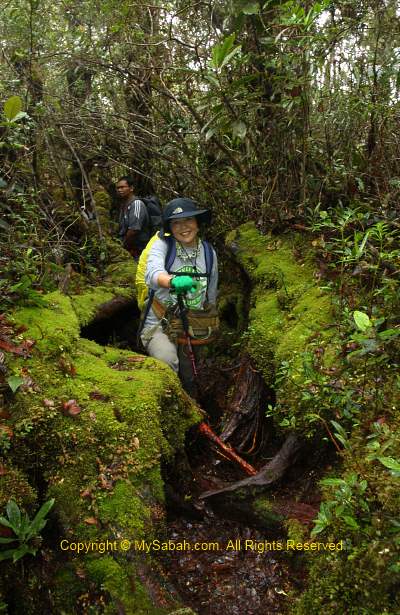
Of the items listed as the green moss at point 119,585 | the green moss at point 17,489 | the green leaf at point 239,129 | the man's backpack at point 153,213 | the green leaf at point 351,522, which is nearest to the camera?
the green leaf at point 351,522

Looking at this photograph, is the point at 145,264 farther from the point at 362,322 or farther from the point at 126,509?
the point at 362,322

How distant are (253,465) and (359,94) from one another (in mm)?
4264

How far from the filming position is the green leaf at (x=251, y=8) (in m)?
4.58

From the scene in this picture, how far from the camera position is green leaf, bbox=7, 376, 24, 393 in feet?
10.00

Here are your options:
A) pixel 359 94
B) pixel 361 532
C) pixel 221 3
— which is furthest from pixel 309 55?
pixel 361 532

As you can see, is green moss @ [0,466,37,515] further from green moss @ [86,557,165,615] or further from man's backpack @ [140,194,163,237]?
man's backpack @ [140,194,163,237]

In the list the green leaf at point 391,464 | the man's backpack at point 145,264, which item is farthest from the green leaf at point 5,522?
the man's backpack at point 145,264

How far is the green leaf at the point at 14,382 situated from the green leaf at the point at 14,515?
822 mm

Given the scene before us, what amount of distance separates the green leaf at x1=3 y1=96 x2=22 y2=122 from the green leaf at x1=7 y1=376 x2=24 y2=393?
2.46m

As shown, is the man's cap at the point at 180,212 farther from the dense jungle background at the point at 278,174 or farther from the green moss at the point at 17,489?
the green moss at the point at 17,489

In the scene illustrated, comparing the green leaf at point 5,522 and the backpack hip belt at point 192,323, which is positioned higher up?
the backpack hip belt at point 192,323

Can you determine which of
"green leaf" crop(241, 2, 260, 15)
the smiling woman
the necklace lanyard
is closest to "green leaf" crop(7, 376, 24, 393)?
the smiling woman

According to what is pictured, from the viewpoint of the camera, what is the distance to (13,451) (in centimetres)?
291

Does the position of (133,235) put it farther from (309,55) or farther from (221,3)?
(309,55)
